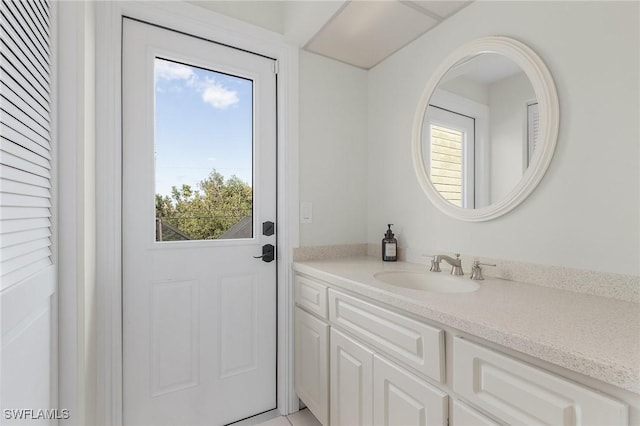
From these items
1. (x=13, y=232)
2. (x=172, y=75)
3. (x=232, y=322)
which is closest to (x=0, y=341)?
(x=13, y=232)

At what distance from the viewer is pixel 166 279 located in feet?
5.43

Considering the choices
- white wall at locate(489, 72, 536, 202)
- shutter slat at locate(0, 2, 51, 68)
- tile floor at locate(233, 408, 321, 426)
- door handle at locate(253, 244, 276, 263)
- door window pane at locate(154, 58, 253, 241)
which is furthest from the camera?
door handle at locate(253, 244, 276, 263)

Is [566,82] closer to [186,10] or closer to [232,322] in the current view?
[186,10]

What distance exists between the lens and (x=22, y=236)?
0.91m

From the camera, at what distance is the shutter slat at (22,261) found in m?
0.81

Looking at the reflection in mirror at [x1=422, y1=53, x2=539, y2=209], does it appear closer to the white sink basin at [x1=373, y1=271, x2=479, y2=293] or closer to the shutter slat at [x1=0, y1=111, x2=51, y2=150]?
the white sink basin at [x1=373, y1=271, x2=479, y2=293]

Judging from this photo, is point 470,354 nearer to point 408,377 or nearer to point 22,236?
point 408,377

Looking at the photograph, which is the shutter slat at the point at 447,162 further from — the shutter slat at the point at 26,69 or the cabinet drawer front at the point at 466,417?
the shutter slat at the point at 26,69

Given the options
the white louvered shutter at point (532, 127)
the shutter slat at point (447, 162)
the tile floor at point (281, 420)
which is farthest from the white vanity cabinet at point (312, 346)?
the white louvered shutter at point (532, 127)

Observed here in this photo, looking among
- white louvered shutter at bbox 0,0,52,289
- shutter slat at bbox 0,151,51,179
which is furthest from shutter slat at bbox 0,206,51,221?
shutter slat at bbox 0,151,51,179

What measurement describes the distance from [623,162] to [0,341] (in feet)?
6.02

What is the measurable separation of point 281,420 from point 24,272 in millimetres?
1503

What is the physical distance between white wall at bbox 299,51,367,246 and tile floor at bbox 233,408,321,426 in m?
0.99

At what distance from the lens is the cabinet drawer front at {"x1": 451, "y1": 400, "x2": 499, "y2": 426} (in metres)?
0.86
